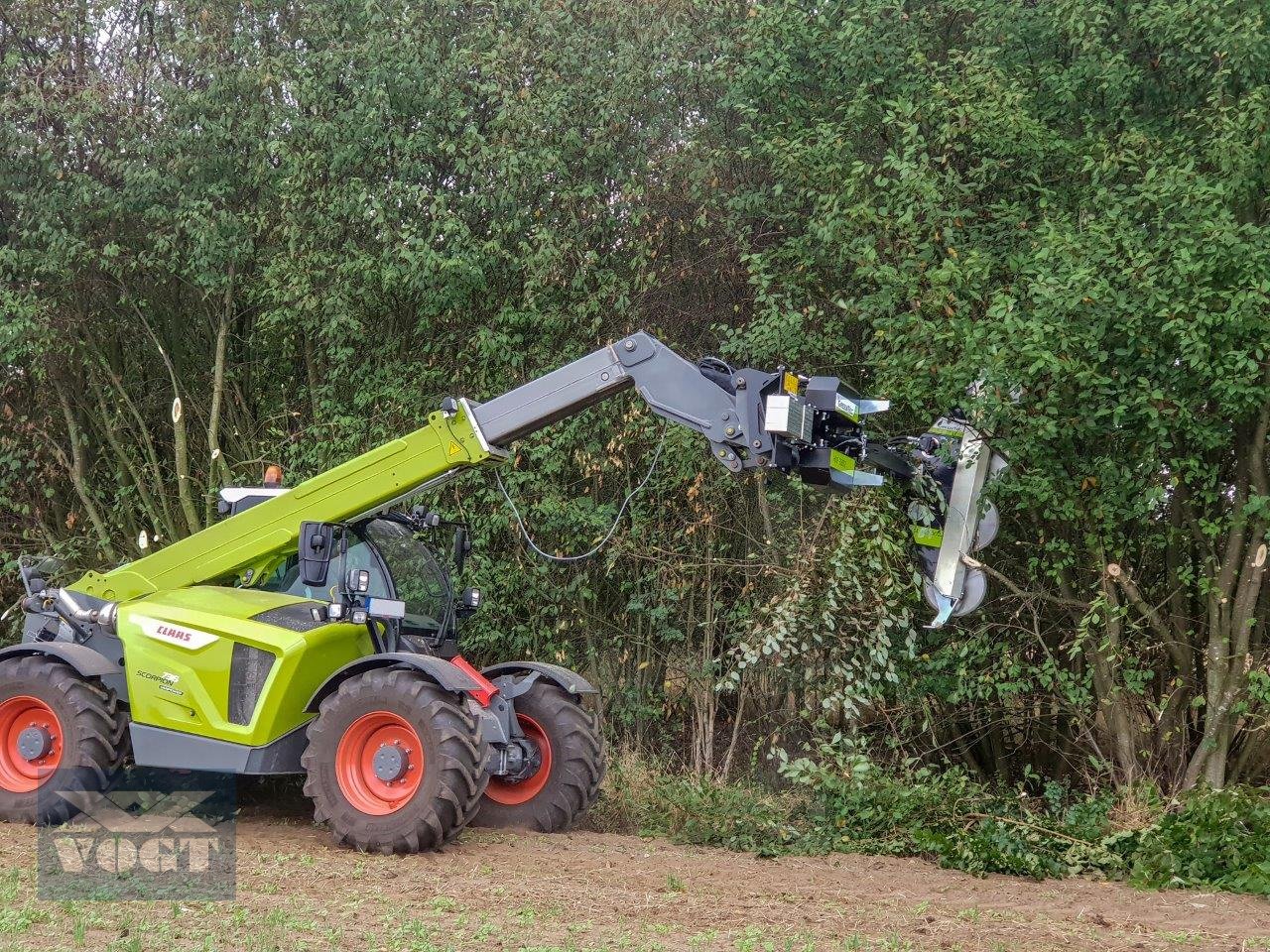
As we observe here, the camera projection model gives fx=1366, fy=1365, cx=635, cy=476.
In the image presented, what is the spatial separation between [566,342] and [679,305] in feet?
3.12

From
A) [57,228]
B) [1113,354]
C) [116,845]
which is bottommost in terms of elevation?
[116,845]

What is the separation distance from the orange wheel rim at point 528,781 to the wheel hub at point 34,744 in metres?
2.58

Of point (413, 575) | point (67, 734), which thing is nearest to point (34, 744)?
point (67, 734)

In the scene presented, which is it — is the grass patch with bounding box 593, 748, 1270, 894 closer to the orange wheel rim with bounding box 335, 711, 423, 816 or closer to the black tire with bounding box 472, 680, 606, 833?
the black tire with bounding box 472, 680, 606, 833

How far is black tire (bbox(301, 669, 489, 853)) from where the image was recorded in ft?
23.3

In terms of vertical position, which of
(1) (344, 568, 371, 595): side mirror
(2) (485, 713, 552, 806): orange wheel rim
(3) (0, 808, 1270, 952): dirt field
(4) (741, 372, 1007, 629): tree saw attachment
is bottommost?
(3) (0, 808, 1270, 952): dirt field

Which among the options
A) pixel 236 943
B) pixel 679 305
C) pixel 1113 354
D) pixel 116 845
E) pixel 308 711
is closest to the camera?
pixel 236 943

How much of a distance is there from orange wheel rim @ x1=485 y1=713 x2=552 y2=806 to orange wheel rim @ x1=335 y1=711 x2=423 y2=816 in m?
1.05

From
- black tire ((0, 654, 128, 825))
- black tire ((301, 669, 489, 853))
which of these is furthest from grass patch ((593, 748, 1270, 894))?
black tire ((0, 654, 128, 825))

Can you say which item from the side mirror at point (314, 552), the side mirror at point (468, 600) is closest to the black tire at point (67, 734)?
the side mirror at point (314, 552)

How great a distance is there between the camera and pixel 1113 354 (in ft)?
27.6

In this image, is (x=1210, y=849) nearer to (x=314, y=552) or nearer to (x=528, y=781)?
(x=528, y=781)

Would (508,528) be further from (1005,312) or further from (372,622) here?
(1005,312)

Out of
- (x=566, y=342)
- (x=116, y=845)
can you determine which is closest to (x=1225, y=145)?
(x=566, y=342)
